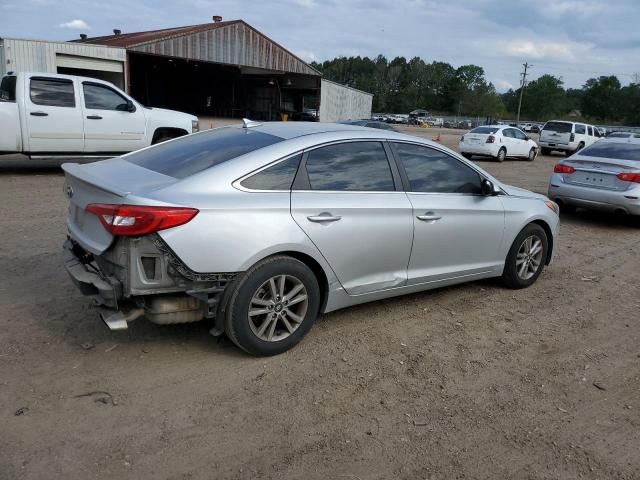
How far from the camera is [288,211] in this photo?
148 inches

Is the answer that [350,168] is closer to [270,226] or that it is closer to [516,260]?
[270,226]

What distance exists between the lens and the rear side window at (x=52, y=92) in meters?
10.6

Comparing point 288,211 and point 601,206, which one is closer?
point 288,211

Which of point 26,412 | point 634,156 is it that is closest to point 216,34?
point 634,156

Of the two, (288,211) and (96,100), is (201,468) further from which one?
(96,100)

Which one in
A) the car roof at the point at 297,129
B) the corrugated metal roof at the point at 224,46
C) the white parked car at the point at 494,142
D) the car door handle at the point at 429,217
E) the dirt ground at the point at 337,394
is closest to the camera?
the dirt ground at the point at 337,394

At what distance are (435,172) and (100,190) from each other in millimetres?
2758

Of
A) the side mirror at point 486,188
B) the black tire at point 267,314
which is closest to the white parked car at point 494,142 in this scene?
the side mirror at point 486,188

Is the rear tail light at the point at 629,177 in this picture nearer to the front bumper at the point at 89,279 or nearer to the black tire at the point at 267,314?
the black tire at the point at 267,314

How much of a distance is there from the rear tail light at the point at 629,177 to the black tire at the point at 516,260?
421 cm

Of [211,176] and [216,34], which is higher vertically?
[216,34]

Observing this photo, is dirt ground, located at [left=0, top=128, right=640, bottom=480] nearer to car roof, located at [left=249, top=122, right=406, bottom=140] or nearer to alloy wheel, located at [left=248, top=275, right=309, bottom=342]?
alloy wheel, located at [left=248, top=275, right=309, bottom=342]

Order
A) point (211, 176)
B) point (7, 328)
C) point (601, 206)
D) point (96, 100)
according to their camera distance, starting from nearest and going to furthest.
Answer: point (211, 176) < point (7, 328) < point (601, 206) < point (96, 100)

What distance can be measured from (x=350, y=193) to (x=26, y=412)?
8.36 feet
